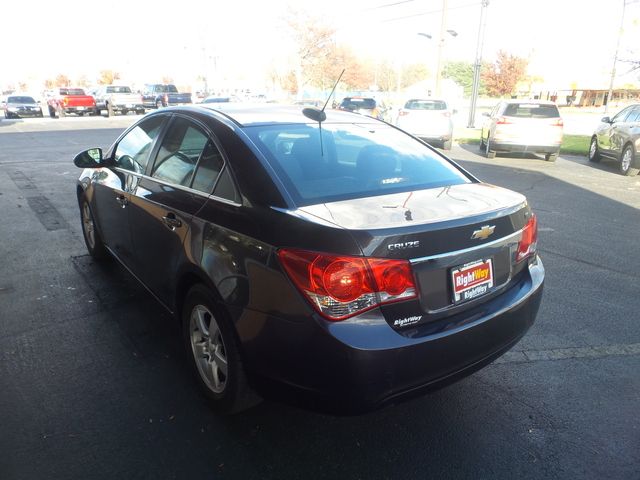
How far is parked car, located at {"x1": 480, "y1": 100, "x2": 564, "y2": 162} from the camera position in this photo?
1341 cm

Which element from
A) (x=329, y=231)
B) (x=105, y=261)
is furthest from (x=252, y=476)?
(x=105, y=261)

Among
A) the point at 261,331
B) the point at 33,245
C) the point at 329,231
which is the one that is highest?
the point at 329,231

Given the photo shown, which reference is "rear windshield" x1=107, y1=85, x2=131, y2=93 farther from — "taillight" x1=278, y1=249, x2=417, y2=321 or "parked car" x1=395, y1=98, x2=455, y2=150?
"taillight" x1=278, y1=249, x2=417, y2=321

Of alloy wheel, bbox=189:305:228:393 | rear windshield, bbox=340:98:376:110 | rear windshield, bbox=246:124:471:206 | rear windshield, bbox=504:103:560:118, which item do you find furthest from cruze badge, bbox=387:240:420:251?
rear windshield, bbox=340:98:376:110

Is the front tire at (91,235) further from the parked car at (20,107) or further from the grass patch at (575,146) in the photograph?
the parked car at (20,107)

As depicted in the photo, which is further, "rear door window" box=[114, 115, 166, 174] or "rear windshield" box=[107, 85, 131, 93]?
"rear windshield" box=[107, 85, 131, 93]

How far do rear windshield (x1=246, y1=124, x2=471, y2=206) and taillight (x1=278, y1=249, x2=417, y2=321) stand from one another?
1.47 feet

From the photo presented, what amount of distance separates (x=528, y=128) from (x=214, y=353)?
42.1 ft

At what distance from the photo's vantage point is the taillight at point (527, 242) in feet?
9.12

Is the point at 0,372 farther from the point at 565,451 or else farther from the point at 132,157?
the point at 565,451

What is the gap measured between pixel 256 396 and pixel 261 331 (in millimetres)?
545

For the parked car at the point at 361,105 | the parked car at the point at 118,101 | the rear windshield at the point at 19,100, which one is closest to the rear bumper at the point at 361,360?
the parked car at the point at 361,105

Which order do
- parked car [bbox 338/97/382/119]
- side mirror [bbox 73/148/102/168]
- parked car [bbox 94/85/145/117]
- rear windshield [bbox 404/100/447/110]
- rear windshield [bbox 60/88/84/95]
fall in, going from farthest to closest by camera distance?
1. parked car [bbox 94/85/145/117]
2. rear windshield [bbox 60/88/84/95]
3. parked car [bbox 338/97/382/119]
4. rear windshield [bbox 404/100/447/110]
5. side mirror [bbox 73/148/102/168]

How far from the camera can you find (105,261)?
5.20 m
